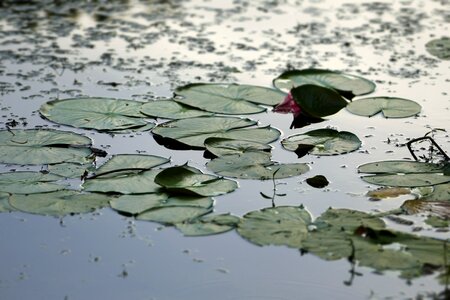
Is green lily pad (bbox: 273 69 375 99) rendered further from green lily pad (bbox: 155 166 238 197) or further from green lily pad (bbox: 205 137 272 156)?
green lily pad (bbox: 155 166 238 197)

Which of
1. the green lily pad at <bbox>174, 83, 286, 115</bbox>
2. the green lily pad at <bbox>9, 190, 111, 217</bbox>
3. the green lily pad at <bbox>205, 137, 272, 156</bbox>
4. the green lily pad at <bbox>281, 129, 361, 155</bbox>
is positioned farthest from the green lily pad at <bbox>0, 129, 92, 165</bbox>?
the green lily pad at <bbox>281, 129, 361, 155</bbox>

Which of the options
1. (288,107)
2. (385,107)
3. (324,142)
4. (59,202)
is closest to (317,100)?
(288,107)

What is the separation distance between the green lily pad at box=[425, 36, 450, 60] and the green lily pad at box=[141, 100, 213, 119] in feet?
5.12

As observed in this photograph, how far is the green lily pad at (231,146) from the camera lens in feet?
11.0

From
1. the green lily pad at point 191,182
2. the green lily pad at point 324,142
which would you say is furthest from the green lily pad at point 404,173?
the green lily pad at point 191,182

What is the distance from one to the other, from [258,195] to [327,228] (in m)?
0.38

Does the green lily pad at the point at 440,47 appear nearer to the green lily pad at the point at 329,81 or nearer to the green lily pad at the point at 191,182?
the green lily pad at the point at 329,81

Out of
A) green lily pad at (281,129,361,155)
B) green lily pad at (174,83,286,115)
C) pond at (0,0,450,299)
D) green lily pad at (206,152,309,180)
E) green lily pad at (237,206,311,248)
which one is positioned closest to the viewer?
pond at (0,0,450,299)

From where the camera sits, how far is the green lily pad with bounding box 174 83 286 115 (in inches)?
152

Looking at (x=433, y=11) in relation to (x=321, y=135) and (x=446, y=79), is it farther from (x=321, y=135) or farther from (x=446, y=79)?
(x=321, y=135)

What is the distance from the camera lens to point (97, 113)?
12.4 ft

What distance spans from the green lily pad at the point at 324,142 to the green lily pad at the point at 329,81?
1.75 ft

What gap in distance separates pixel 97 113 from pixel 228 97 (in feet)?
1.91

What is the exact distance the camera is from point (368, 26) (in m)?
5.38
